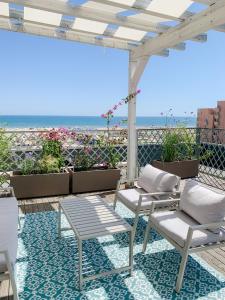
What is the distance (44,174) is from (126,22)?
2730 mm

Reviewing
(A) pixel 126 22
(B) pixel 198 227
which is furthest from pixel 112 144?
(B) pixel 198 227

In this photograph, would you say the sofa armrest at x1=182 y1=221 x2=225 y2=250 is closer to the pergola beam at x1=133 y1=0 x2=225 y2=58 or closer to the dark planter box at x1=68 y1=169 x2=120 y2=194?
the pergola beam at x1=133 y1=0 x2=225 y2=58

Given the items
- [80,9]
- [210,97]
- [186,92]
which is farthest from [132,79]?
[210,97]

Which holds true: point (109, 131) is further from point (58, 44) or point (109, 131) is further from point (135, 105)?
point (58, 44)

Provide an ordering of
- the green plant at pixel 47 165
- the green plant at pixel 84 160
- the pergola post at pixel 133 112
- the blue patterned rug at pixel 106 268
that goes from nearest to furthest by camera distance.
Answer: the blue patterned rug at pixel 106 268 < the green plant at pixel 47 165 < the pergola post at pixel 133 112 < the green plant at pixel 84 160

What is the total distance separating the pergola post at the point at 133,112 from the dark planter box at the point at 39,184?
4.30 ft

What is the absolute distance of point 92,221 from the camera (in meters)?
2.82

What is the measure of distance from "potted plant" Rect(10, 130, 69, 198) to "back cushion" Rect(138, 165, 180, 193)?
1.59m

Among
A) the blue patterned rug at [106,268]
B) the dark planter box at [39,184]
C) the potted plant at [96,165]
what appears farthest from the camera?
the potted plant at [96,165]

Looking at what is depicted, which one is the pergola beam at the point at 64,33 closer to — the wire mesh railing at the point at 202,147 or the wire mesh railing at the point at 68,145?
the wire mesh railing at the point at 68,145

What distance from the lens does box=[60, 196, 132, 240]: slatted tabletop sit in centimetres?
257

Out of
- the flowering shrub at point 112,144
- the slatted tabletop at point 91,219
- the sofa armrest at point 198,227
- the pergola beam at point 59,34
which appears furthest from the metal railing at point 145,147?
the sofa armrest at point 198,227

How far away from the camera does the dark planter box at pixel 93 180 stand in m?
4.97

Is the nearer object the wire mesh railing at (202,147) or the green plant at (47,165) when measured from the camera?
the green plant at (47,165)
